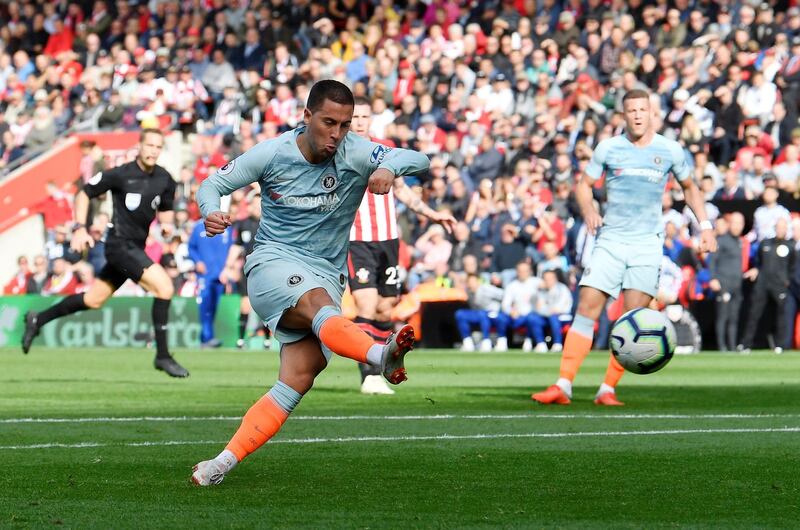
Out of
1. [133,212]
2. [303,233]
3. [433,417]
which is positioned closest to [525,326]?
[133,212]

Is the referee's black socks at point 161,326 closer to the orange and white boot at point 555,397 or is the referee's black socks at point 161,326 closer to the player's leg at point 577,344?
the player's leg at point 577,344

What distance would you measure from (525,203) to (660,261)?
11874mm

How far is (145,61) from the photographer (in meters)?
34.0

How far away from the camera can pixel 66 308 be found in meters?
15.8

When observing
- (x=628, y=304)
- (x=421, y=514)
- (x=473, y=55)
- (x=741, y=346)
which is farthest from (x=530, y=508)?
(x=473, y=55)

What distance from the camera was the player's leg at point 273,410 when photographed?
6.85 meters

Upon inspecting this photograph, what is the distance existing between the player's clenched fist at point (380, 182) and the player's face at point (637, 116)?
5445 millimetres

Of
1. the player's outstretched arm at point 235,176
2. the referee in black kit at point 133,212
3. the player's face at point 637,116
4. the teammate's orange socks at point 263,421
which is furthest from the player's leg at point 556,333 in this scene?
the player's outstretched arm at point 235,176

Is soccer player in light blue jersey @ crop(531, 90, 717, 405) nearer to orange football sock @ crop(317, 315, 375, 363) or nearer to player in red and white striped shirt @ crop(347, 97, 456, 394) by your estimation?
player in red and white striped shirt @ crop(347, 97, 456, 394)

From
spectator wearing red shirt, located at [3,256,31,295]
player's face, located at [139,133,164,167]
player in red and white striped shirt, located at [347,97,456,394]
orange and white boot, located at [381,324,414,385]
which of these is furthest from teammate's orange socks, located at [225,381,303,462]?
spectator wearing red shirt, located at [3,256,31,295]

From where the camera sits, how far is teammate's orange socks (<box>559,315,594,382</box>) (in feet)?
39.3

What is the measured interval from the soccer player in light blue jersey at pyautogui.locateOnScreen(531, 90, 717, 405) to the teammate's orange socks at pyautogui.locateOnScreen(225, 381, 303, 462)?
16.4 ft

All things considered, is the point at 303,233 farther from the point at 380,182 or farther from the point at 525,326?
the point at 525,326

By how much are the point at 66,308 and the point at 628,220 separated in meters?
6.64
